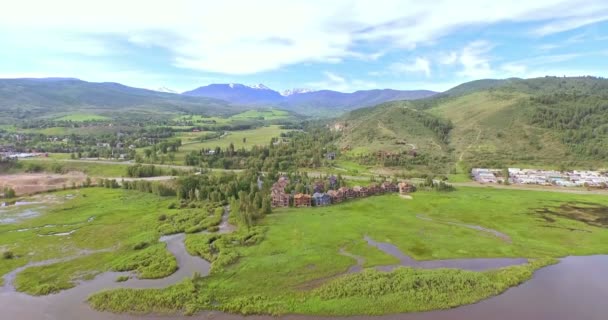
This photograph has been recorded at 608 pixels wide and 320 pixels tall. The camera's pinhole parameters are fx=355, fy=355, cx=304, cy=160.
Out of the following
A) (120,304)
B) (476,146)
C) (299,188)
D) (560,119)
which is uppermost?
(560,119)

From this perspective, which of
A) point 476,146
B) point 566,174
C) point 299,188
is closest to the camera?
point 299,188

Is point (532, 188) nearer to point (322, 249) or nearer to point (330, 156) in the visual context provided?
point (330, 156)

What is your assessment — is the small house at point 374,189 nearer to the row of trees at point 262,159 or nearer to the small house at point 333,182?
the small house at point 333,182

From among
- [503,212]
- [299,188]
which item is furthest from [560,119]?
[299,188]

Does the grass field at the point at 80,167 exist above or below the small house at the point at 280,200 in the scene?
above

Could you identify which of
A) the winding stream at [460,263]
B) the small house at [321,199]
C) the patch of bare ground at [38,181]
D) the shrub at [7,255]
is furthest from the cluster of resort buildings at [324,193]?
the patch of bare ground at [38,181]

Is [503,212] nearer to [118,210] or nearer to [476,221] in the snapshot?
[476,221]

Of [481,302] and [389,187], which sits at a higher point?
[389,187]

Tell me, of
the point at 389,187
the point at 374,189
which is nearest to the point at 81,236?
the point at 374,189
